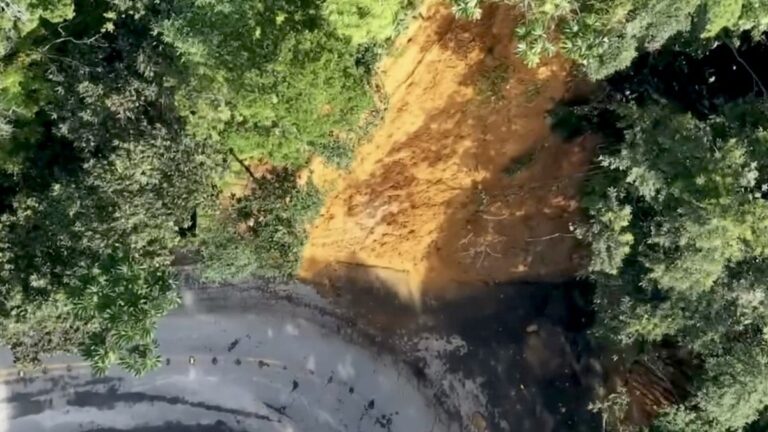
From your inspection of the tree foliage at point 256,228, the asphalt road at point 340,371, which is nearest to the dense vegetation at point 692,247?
the asphalt road at point 340,371

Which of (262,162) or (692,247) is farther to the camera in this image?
(262,162)

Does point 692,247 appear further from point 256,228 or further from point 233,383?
point 233,383

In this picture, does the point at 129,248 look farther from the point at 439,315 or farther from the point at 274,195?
the point at 439,315

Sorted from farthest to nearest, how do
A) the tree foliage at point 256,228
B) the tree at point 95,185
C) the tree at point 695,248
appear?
the tree foliage at point 256,228 < the tree at point 695,248 < the tree at point 95,185

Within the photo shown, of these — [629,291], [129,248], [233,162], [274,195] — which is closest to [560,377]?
[629,291]

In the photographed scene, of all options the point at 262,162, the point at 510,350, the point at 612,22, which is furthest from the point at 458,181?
the point at 612,22

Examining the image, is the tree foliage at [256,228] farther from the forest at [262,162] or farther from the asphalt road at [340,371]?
the asphalt road at [340,371]

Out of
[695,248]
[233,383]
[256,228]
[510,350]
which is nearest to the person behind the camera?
[695,248]
